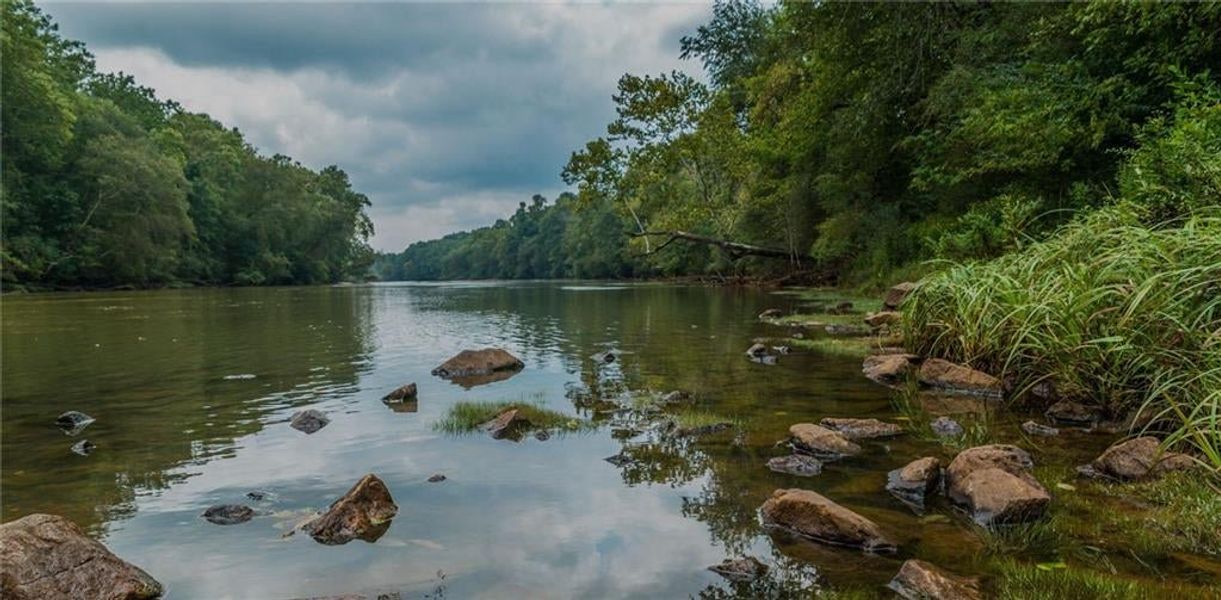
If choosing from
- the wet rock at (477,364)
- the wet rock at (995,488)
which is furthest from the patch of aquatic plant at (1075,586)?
the wet rock at (477,364)

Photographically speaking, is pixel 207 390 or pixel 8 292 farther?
pixel 8 292

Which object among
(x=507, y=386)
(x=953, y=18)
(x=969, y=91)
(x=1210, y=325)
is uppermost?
(x=953, y=18)

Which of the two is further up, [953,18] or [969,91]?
[953,18]

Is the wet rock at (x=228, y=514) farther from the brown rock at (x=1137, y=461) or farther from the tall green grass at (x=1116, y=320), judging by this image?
the brown rock at (x=1137, y=461)

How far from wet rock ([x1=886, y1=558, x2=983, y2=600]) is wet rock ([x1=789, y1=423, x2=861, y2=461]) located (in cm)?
228

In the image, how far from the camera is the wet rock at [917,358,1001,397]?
27.2 ft

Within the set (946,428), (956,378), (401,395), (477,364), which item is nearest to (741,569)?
(946,428)

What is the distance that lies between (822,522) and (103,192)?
61.1 m

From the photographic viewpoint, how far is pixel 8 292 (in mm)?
41344

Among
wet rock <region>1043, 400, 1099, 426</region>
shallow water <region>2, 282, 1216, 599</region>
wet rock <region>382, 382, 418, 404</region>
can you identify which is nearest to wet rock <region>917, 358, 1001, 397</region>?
shallow water <region>2, 282, 1216, 599</region>

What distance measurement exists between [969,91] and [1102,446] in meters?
14.5

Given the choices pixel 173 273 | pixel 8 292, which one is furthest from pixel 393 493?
pixel 173 273

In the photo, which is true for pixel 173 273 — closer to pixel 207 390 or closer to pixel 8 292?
pixel 8 292

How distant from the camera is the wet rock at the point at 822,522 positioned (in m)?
3.99
